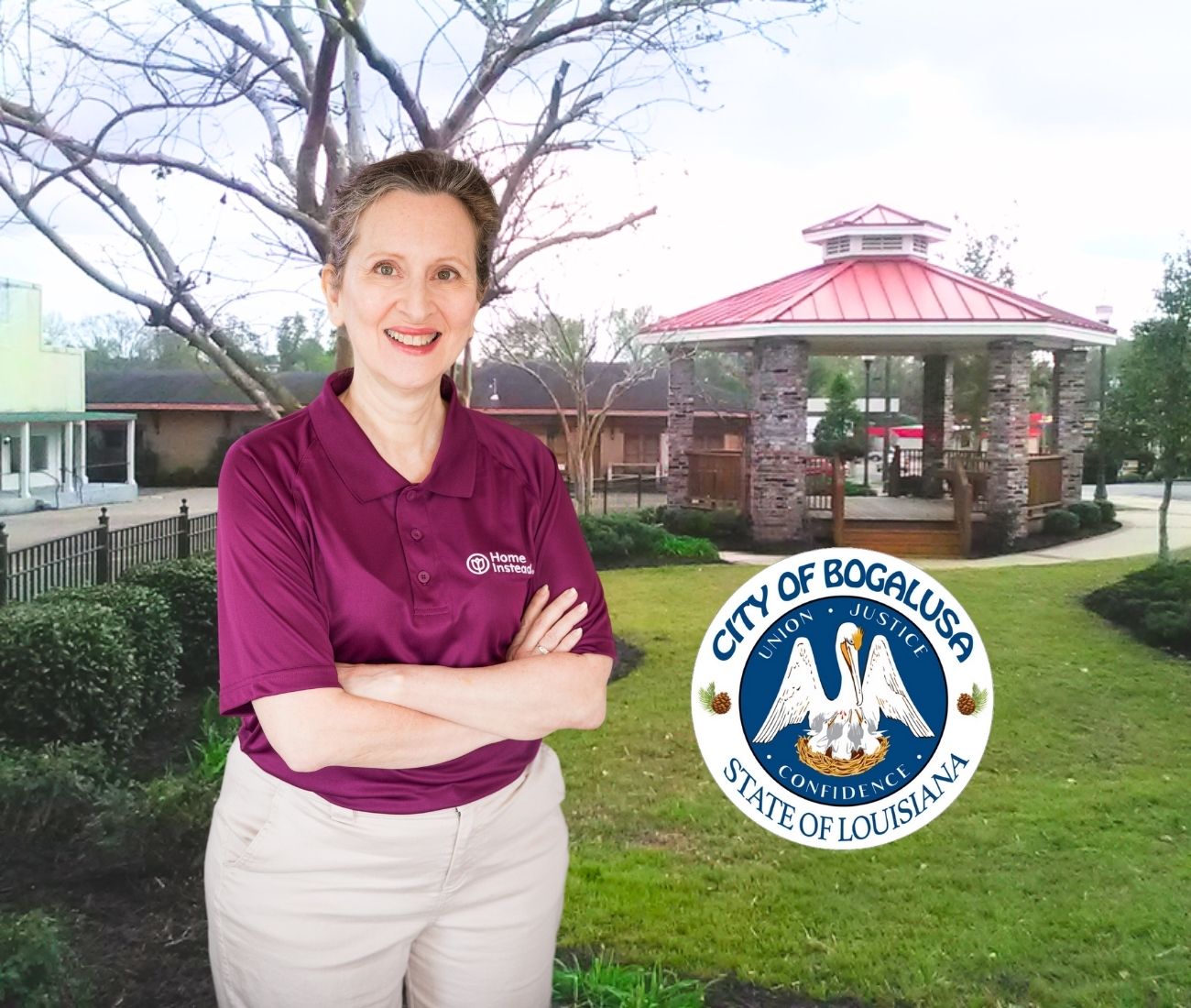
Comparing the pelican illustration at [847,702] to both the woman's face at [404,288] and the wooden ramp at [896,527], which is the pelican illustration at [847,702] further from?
the woman's face at [404,288]

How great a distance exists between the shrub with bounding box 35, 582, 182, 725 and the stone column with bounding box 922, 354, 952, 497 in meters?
2.11

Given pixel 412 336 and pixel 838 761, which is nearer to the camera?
pixel 412 336

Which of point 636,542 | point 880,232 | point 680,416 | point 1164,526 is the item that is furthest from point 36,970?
point 1164,526

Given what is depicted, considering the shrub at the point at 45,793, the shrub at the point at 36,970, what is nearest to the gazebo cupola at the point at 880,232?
the shrub at the point at 45,793

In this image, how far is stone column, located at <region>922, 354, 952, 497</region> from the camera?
3.14 metres

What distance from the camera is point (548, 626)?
1733 millimetres

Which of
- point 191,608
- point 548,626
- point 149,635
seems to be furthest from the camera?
point 191,608

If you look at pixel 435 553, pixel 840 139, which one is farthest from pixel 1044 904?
pixel 840 139

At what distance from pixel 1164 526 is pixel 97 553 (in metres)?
2.94

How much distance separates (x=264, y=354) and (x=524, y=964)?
186 centimetres

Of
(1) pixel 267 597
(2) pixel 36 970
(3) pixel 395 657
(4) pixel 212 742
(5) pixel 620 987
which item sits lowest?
(5) pixel 620 987

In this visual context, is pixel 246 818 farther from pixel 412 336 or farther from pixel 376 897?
pixel 412 336

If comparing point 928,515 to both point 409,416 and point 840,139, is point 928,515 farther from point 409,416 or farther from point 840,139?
point 409,416

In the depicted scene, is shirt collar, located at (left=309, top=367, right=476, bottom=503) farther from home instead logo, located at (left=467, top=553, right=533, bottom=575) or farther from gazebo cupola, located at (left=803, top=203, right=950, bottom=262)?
gazebo cupola, located at (left=803, top=203, right=950, bottom=262)
